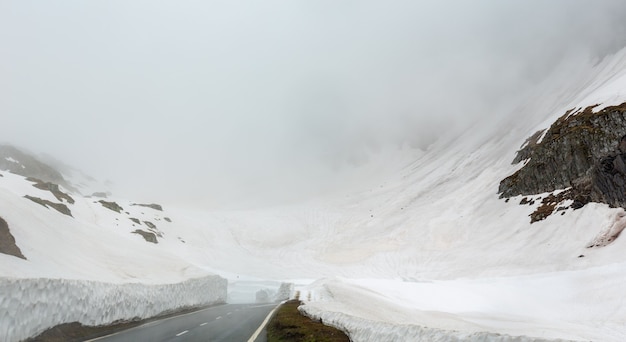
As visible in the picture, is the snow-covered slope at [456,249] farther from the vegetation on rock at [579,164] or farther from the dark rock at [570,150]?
the dark rock at [570,150]

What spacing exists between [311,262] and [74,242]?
242 ft

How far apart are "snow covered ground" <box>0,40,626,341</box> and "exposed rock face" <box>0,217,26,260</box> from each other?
3.08ft

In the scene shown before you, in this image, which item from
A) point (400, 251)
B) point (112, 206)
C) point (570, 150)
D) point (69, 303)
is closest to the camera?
point (69, 303)

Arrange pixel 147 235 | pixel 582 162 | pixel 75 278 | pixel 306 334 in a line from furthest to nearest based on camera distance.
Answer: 1. pixel 147 235
2. pixel 582 162
3. pixel 75 278
4. pixel 306 334

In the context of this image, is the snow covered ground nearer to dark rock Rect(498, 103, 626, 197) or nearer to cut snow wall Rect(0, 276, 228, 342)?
cut snow wall Rect(0, 276, 228, 342)

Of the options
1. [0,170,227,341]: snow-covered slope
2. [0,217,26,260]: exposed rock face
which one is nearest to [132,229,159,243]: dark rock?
[0,170,227,341]: snow-covered slope

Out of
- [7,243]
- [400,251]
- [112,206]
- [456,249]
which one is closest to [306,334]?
[7,243]

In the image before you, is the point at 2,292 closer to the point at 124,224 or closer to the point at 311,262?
the point at 124,224

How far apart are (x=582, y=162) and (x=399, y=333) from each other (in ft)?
297

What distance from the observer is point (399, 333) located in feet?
36.1

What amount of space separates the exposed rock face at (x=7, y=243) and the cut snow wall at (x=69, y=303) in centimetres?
851

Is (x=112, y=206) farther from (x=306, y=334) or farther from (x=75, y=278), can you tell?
(x=306, y=334)

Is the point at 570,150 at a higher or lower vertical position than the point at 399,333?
higher

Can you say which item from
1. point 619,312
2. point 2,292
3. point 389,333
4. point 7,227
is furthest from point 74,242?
point 619,312
